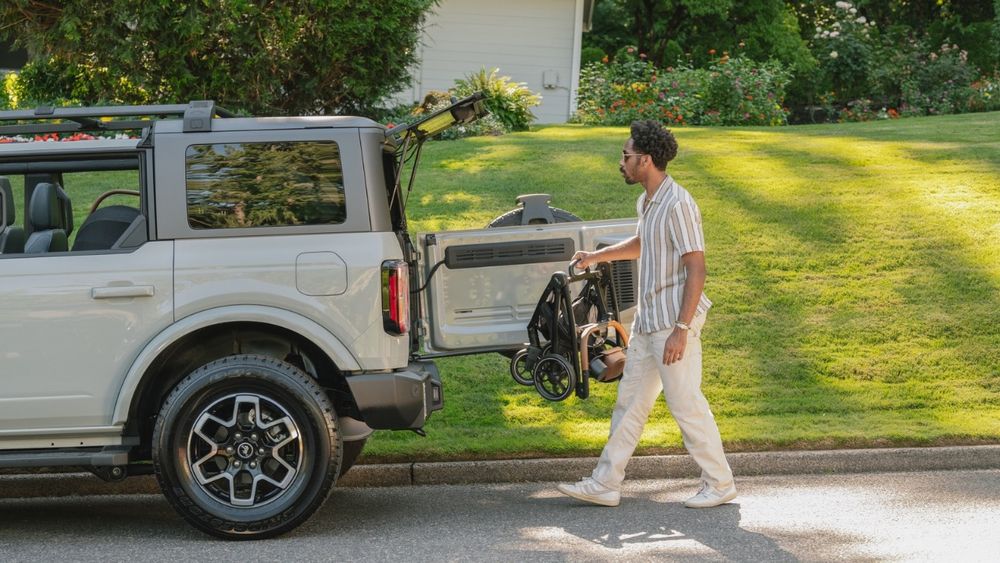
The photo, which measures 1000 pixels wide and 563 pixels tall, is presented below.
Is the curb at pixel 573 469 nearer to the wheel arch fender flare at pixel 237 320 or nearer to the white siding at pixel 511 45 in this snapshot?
the wheel arch fender flare at pixel 237 320

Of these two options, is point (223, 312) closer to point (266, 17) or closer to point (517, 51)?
point (266, 17)

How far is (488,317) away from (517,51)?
18.8m

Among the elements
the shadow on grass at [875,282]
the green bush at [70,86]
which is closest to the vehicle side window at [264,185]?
the shadow on grass at [875,282]

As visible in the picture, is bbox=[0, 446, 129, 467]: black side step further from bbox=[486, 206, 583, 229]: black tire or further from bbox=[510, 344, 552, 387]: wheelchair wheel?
bbox=[486, 206, 583, 229]: black tire

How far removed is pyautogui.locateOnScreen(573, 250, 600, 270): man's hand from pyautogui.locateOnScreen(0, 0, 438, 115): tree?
1016 cm

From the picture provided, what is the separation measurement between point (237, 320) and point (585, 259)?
185 cm

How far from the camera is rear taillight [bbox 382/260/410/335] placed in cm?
616

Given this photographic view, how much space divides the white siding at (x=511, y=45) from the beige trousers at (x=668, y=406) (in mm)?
19023

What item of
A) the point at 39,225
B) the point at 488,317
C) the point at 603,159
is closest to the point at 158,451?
the point at 39,225

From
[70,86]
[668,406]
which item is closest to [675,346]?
[668,406]

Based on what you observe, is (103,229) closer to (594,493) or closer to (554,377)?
(554,377)

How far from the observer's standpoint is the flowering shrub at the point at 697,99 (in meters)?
19.8

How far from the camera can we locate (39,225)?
633 centimetres

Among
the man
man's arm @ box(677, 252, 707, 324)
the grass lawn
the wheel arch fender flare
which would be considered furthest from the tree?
man's arm @ box(677, 252, 707, 324)
